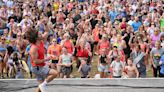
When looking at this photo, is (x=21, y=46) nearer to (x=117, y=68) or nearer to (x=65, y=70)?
(x=65, y=70)

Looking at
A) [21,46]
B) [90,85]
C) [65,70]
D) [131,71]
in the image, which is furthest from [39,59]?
[21,46]

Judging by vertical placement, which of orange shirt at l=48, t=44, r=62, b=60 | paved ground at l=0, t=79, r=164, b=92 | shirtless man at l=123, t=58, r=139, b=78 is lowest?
paved ground at l=0, t=79, r=164, b=92

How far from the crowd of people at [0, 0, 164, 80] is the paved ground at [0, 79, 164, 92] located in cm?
104

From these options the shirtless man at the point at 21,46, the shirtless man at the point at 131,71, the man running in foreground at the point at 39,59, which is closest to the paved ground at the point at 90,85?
the man running in foreground at the point at 39,59

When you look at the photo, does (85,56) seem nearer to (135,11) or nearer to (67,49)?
(67,49)

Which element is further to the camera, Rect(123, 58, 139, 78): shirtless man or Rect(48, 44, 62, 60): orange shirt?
Rect(48, 44, 62, 60): orange shirt

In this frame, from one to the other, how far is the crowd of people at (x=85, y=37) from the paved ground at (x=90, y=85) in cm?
104

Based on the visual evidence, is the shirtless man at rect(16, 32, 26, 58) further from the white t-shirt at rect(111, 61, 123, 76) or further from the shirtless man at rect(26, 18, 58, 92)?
the shirtless man at rect(26, 18, 58, 92)

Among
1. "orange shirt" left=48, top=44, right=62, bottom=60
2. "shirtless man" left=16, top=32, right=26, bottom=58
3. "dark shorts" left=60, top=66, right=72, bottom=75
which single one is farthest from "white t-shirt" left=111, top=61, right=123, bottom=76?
"shirtless man" left=16, top=32, right=26, bottom=58

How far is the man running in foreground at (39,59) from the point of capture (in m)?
10.3

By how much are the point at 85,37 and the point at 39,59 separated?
20.0 ft

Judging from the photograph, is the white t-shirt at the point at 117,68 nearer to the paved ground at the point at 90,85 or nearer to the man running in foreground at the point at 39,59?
the paved ground at the point at 90,85

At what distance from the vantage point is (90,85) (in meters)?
12.0

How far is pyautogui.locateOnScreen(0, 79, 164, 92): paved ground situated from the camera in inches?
467
